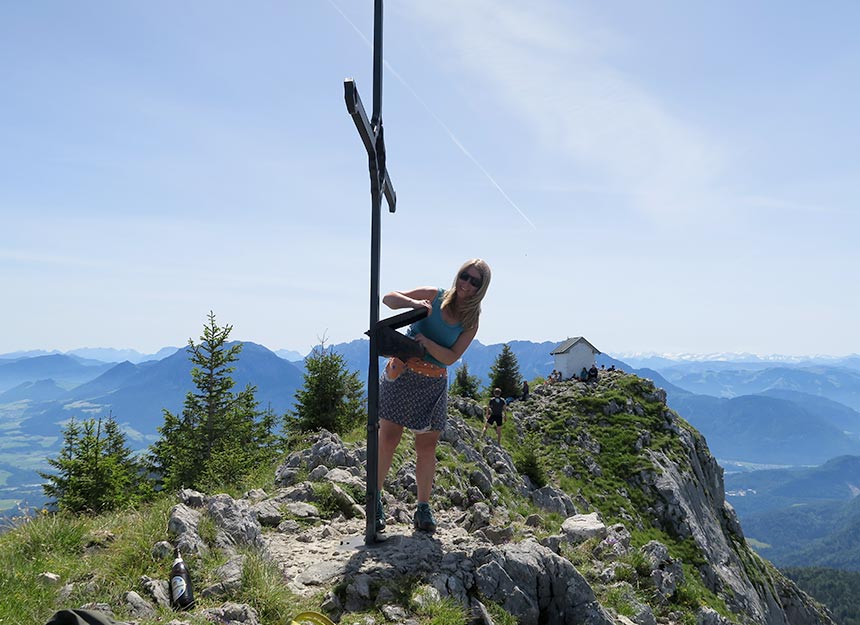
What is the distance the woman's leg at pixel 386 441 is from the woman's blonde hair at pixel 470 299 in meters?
1.63

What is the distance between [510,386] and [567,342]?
63.8 feet

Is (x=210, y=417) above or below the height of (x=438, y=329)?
below

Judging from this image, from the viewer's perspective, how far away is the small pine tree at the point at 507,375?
47844mm

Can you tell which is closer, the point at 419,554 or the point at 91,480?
the point at 419,554

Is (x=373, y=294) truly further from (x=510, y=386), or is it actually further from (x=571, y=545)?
(x=510, y=386)

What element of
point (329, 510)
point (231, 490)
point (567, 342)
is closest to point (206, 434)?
point (231, 490)

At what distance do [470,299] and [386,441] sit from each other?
220 cm

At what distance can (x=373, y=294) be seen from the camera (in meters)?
6.18

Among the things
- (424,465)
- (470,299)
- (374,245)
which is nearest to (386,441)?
(424,465)

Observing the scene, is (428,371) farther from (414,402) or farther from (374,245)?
(374,245)

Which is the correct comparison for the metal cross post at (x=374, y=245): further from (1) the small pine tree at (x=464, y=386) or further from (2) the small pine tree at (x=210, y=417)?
(1) the small pine tree at (x=464, y=386)

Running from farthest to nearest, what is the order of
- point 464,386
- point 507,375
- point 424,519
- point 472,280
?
1. point 507,375
2. point 464,386
3. point 424,519
4. point 472,280

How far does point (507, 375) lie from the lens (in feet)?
158

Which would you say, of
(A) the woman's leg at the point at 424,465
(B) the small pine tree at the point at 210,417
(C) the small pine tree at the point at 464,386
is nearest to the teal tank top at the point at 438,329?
(A) the woman's leg at the point at 424,465
